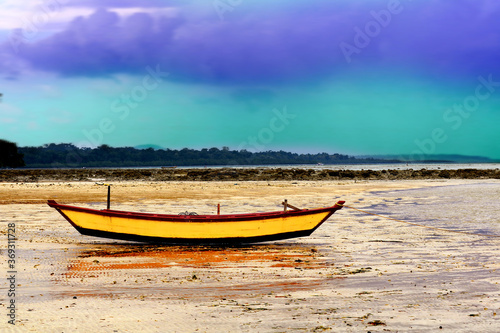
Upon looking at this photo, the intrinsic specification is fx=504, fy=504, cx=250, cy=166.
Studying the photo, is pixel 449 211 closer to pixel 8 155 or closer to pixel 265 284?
pixel 265 284

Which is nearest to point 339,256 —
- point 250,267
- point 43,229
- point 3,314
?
point 250,267

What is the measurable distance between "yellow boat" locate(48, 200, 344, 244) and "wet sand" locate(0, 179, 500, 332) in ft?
1.26

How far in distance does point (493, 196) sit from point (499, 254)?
66.7 ft

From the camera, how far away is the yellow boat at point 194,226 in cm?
1453

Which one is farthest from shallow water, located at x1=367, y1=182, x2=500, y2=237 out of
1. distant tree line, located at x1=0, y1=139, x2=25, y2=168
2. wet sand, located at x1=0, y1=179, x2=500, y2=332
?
distant tree line, located at x1=0, y1=139, x2=25, y2=168

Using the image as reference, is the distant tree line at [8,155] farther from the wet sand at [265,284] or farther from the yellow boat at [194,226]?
the yellow boat at [194,226]

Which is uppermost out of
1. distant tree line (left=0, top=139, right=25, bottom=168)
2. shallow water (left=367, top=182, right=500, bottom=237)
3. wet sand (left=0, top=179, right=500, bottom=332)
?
distant tree line (left=0, top=139, right=25, bottom=168)

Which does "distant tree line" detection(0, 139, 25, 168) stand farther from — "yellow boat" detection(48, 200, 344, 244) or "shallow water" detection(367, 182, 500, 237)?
"yellow boat" detection(48, 200, 344, 244)

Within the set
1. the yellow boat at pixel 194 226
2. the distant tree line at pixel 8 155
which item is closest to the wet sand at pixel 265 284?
the yellow boat at pixel 194 226

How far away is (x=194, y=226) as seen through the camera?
1456cm

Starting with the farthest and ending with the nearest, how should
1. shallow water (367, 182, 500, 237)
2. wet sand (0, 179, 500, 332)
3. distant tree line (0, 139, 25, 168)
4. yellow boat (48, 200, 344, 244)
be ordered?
1. distant tree line (0, 139, 25, 168)
2. shallow water (367, 182, 500, 237)
3. yellow boat (48, 200, 344, 244)
4. wet sand (0, 179, 500, 332)

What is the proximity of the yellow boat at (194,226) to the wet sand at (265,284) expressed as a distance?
1.26 feet

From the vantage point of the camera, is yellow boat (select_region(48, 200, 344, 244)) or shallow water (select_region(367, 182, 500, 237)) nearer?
yellow boat (select_region(48, 200, 344, 244))

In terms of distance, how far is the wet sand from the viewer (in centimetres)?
727
